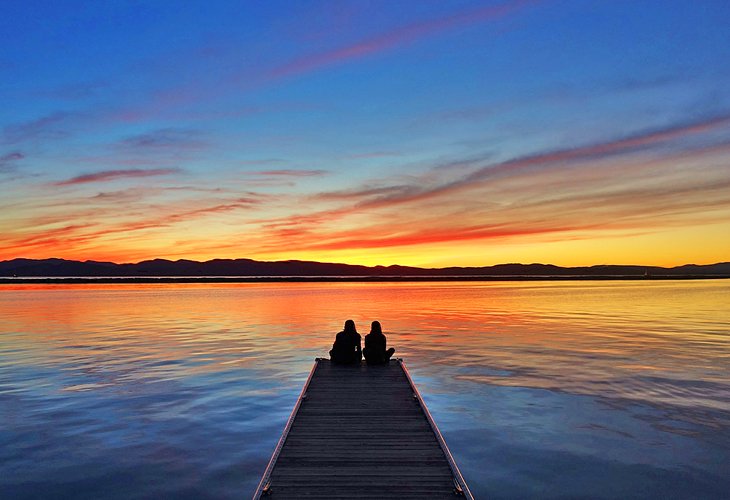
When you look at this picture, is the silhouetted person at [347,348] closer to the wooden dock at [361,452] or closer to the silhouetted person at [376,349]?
the silhouetted person at [376,349]

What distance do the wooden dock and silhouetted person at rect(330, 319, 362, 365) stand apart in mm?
4364

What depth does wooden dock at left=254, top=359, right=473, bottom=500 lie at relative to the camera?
9.07 meters

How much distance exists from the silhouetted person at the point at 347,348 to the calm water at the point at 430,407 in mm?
2291

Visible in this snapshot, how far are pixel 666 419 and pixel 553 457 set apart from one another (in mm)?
5646

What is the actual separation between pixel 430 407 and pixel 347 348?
4414mm

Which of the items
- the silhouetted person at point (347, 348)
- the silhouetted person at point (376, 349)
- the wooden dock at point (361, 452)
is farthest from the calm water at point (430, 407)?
the silhouetted person at point (347, 348)

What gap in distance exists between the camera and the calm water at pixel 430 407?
12188 mm

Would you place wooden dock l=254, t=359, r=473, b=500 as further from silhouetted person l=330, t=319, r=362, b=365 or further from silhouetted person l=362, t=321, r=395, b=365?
silhouetted person l=362, t=321, r=395, b=365

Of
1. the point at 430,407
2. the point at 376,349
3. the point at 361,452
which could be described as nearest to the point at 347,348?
the point at 376,349

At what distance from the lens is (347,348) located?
20938 millimetres

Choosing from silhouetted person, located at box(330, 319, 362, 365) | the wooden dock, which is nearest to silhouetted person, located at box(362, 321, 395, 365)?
silhouetted person, located at box(330, 319, 362, 365)

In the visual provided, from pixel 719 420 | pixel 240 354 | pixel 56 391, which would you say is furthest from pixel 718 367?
pixel 56 391

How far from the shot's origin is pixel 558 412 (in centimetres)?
1730

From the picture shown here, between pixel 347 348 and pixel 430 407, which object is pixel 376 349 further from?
pixel 430 407
